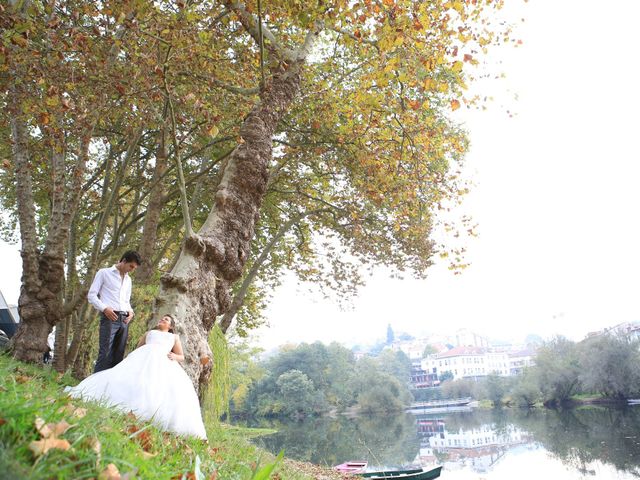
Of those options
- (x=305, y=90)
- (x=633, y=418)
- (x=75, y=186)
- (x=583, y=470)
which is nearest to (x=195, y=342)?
(x=75, y=186)

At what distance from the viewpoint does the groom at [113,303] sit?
5469mm

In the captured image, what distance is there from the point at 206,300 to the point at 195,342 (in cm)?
55

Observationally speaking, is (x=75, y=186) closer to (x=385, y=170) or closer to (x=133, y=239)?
(x=385, y=170)

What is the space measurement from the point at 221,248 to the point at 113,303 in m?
1.60

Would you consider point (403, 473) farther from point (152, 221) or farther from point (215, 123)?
point (215, 123)

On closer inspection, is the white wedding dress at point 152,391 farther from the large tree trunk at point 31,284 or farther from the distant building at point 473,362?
the distant building at point 473,362

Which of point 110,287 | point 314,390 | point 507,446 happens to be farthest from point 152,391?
point 314,390

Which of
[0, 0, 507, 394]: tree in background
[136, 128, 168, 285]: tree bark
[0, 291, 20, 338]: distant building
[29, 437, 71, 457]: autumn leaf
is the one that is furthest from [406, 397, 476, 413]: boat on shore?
[29, 437, 71, 457]: autumn leaf

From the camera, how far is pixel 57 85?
464 cm

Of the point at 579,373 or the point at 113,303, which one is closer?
the point at 113,303

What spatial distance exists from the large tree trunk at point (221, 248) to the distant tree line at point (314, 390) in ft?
160

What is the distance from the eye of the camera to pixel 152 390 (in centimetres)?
360

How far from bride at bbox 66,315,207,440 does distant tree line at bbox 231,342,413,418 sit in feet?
165

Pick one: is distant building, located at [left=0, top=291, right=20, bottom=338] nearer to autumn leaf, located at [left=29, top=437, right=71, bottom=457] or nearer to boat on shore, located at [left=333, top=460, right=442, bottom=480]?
boat on shore, located at [left=333, top=460, right=442, bottom=480]
